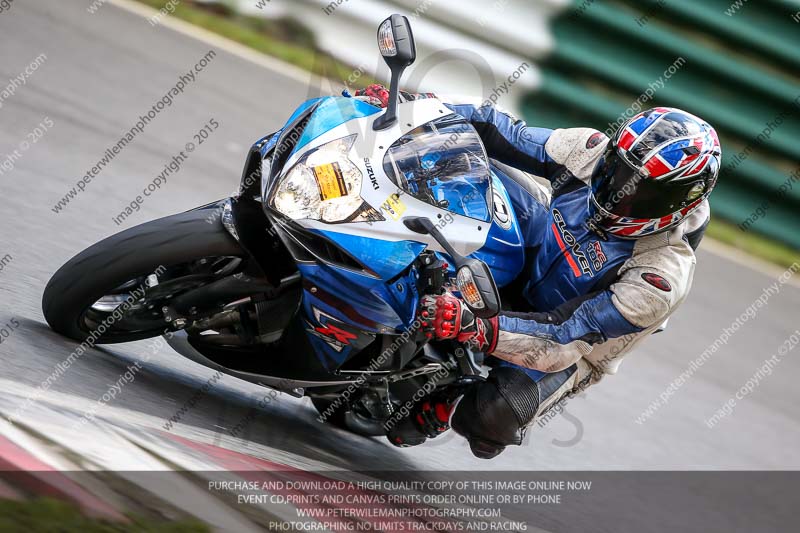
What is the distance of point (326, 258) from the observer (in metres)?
2.97

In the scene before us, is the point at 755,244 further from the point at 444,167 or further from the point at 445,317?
the point at 445,317

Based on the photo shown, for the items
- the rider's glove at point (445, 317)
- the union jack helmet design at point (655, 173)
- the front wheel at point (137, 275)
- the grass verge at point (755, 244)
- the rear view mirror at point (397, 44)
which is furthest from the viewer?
the grass verge at point (755, 244)

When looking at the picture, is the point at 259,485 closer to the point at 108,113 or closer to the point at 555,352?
the point at 555,352

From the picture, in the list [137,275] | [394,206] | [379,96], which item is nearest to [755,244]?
[379,96]

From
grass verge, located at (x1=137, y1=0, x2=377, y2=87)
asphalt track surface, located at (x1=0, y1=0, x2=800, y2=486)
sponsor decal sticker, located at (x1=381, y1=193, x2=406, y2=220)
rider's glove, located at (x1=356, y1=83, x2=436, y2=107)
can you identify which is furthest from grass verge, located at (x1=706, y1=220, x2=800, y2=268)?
sponsor decal sticker, located at (x1=381, y1=193, x2=406, y2=220)

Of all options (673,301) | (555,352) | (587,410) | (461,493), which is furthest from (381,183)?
(587,410)

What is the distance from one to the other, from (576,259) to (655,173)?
1.70 feet

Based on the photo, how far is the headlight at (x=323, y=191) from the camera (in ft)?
9.53

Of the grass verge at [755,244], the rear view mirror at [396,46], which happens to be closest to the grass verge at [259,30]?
the grass verge at [755,244]

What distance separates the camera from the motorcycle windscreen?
9.91 feet

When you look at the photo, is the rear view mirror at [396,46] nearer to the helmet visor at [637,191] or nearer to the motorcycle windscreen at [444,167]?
the motorcycle windscreen at [444,167]

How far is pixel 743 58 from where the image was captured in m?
7.69

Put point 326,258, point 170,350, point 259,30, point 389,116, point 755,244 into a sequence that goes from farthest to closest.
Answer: point 259,30 < point 755,244 < point 170,350 < point 389,116 < point 326,258

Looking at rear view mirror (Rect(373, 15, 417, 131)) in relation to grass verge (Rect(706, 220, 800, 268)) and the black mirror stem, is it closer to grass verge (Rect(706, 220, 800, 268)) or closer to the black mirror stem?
the black mirror stem
